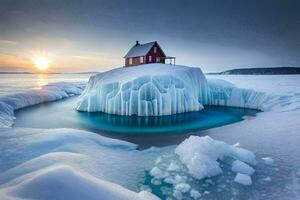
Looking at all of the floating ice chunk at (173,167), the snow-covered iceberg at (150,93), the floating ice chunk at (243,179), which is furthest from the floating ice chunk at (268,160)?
the snow-covered iceberg at (150,93)

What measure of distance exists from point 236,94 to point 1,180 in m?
29.7

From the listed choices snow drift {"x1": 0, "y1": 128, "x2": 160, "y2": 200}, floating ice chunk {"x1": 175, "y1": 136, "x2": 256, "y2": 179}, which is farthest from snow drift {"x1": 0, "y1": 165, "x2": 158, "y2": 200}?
floating ice chunk {"x1": 175, "y1": 136, "x2": 256, "y2": 179}

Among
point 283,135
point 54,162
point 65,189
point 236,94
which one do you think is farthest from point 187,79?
point 65,189

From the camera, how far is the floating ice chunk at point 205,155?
8828 mm

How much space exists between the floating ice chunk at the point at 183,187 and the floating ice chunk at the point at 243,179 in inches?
70.3

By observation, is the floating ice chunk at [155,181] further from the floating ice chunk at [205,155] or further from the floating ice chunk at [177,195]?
the floating ice chunk at [205,155]

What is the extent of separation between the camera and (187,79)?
27.6 meters

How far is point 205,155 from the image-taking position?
946 cm

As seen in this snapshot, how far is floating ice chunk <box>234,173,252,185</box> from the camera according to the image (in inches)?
323

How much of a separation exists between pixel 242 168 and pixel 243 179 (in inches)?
33.3

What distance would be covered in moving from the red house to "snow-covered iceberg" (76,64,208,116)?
196 inches

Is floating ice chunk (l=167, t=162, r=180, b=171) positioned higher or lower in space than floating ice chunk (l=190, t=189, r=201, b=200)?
higher

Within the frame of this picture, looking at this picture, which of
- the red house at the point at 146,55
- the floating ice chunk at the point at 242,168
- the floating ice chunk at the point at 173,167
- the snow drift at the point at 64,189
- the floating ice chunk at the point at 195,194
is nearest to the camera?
the snow drift at the point at 64,189

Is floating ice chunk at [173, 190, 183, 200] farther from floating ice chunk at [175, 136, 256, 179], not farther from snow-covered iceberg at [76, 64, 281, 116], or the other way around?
snow-covered iceberg at [76, 64, 281, 116]
